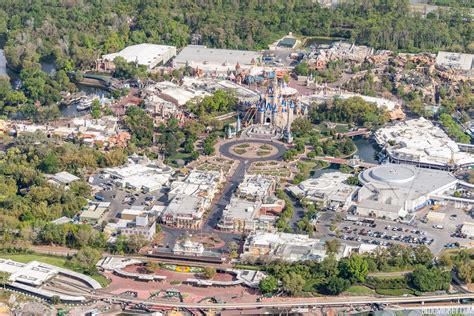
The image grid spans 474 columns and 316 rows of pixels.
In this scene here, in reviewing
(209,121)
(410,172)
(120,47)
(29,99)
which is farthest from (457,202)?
(120,47)

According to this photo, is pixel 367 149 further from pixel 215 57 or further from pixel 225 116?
pixel 215 57

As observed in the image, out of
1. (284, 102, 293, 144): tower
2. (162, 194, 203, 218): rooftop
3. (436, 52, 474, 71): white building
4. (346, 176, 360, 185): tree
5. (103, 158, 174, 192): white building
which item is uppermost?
(436, 52, 474, 71): white building

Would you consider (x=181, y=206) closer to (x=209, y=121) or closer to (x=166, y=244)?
(x=166, y=244)

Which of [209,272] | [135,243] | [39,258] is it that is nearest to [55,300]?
[39,258]

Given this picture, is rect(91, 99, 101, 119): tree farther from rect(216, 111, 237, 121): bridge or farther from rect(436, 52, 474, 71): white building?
rect(436, 52, 474, 71): white building

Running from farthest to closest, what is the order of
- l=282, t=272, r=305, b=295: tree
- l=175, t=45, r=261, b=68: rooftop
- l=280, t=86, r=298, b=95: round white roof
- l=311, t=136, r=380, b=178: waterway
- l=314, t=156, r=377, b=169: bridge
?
l=175, t=45, r=261, b=68: rooftop, l=280, t=86, r=298, b=95: round white roof, l=314, t=156, r=377, b=169: bridge, l=311, t=136, r=380, b=178: waterway, l=282, t=272, r=305, b=295: tree

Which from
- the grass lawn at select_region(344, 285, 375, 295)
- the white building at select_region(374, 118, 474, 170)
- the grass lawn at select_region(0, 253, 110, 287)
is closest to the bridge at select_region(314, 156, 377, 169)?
the white building at select_region(374, 118, 474, 170)

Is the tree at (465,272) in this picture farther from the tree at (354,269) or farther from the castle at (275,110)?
the castle at (275,110)

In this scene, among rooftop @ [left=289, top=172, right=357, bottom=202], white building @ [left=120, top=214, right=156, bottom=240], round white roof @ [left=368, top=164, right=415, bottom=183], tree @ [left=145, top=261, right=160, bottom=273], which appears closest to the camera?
tree @ [left=145, top=261, right=160, bottom=273]
